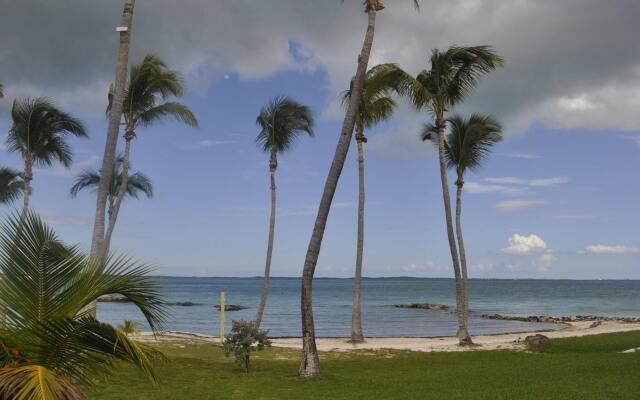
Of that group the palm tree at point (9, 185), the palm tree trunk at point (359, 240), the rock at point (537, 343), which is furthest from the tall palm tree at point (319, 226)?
the palm tree at point (9, 185)

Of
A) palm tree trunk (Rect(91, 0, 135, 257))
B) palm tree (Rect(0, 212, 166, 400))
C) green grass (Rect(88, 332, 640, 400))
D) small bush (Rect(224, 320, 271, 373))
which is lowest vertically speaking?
green grass (Rect(88, 332, 640, 400))

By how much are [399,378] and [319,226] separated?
4.25 meters

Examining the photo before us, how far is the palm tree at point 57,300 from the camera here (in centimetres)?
519

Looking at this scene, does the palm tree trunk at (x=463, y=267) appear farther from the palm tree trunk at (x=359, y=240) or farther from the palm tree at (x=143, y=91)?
the palm tree at (x=143, y=91)

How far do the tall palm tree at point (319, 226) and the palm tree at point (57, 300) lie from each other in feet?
30.1

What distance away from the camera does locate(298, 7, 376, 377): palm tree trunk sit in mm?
14523

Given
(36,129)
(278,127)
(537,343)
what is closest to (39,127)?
(36,129)

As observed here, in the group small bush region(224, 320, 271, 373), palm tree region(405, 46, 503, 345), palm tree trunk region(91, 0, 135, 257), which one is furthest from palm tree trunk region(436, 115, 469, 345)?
palm tree trunk region(91, 0, 135, 257)

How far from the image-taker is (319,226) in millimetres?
15133

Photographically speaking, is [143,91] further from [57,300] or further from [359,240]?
[57,300]

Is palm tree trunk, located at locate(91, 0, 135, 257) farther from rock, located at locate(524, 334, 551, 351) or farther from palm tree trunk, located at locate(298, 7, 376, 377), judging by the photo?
rock, located at locate(524, 334, 551, 351)

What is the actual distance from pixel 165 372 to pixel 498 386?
8088mm

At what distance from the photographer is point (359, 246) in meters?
25.0

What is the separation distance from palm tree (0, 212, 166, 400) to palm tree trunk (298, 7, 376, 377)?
9154 mm
